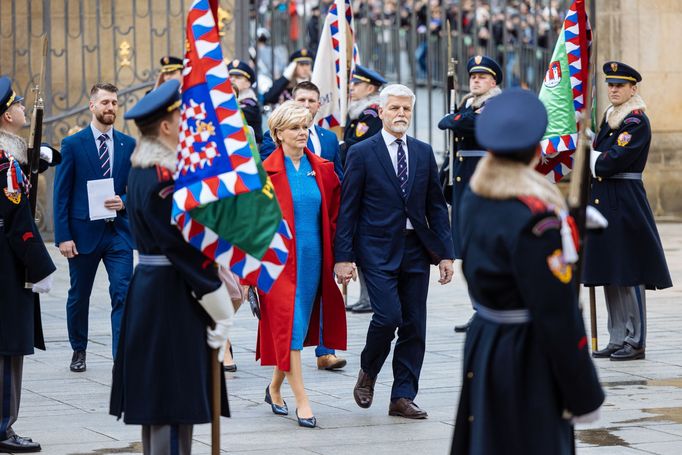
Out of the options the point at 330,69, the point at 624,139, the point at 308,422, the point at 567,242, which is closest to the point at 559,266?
the point at 567,242

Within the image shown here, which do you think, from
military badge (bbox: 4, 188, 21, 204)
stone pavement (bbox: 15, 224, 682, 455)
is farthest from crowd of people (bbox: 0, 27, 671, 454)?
stone pavement (bbox: 15, 224, 682, 455)

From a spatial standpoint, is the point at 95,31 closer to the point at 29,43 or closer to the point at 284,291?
the point at 29,43

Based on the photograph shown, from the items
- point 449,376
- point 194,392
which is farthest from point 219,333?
point 449,376

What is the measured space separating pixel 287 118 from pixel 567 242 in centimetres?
353

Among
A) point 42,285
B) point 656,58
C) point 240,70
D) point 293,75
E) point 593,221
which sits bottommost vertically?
point 42,285

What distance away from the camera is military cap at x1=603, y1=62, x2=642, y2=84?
31.3 ft

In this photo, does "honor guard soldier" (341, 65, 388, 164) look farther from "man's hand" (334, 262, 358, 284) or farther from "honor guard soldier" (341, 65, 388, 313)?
"man's hand" (334, 262, 358, 284)

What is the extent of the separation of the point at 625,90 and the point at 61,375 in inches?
165

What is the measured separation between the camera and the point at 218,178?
5766 millimetres

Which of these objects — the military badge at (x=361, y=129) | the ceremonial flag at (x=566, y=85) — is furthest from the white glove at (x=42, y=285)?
the military badge at (x=361, y=129)

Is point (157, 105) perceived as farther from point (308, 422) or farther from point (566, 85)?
point (566, 85)

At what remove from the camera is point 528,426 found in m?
4.68

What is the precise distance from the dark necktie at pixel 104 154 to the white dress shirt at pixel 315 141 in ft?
4.41

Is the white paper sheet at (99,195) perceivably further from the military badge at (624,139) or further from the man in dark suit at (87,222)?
the military badge at (624,139)
